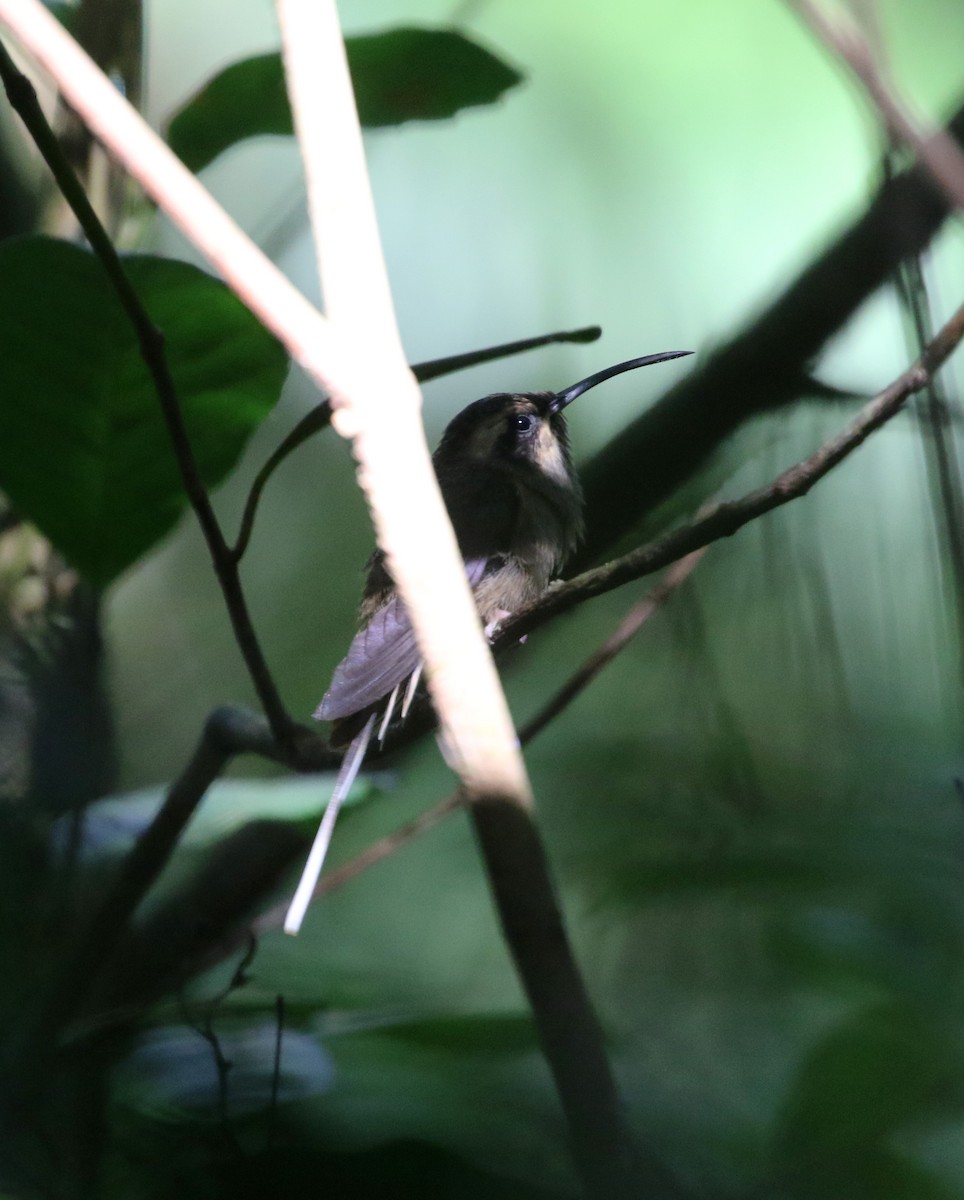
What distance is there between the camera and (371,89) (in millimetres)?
901

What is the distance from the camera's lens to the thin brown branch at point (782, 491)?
67 centimetres

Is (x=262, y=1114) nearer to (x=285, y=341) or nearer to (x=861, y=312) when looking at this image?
(x=285, y=341)

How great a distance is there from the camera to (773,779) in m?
1.03

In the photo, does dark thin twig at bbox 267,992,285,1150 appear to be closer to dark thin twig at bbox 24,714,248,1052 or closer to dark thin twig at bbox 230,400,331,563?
dark thin twig at bbox 24,714,248,1052

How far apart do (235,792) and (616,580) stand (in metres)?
0.48

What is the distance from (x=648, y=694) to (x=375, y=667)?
1.21 ft

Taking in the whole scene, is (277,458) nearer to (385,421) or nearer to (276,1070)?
(385,421)

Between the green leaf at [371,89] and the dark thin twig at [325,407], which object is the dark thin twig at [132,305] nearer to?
the dark thin twig at [325,407]

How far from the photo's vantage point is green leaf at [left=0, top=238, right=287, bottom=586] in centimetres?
85

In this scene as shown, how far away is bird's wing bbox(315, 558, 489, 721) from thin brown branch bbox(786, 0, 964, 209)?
43 centimetres

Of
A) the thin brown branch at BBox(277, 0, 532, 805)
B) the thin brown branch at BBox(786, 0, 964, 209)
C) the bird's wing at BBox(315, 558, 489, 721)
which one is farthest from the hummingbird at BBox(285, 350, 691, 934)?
the thin brown branch at BBox(786, 0, 964, 209)

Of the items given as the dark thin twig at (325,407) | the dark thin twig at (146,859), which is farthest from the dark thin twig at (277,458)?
the dark thin twig at (146,859)

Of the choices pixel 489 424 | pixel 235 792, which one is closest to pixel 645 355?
pixel 489 424

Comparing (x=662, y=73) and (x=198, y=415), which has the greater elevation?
(x=662, y=73)
